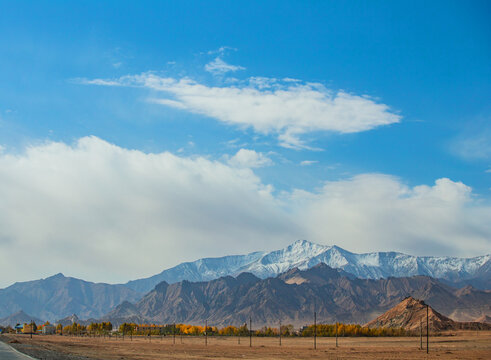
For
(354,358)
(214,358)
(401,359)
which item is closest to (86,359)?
(214,358)

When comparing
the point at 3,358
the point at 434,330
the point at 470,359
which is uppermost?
the point at 3,358

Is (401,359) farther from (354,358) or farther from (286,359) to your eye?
(286,359)

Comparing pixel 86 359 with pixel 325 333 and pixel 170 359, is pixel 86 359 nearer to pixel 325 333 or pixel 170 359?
pixel 170 359

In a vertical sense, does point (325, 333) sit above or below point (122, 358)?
below

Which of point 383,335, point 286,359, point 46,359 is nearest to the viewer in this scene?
point 46,359

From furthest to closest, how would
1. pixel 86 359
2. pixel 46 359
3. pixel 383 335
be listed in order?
pixel 383 335, pixel 86 359, pixel 46 359

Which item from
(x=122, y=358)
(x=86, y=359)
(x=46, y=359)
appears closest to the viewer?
(x=46, y=359)

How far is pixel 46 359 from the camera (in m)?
58.3

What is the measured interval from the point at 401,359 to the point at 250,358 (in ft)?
68.1

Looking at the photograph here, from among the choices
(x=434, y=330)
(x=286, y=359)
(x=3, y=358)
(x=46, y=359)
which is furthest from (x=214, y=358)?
(x=434, y=330)

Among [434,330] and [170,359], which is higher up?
[170,359]

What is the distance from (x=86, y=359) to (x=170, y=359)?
1292 centimetres

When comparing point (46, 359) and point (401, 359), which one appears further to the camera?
point (401, 359)

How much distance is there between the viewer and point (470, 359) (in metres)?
78.1
